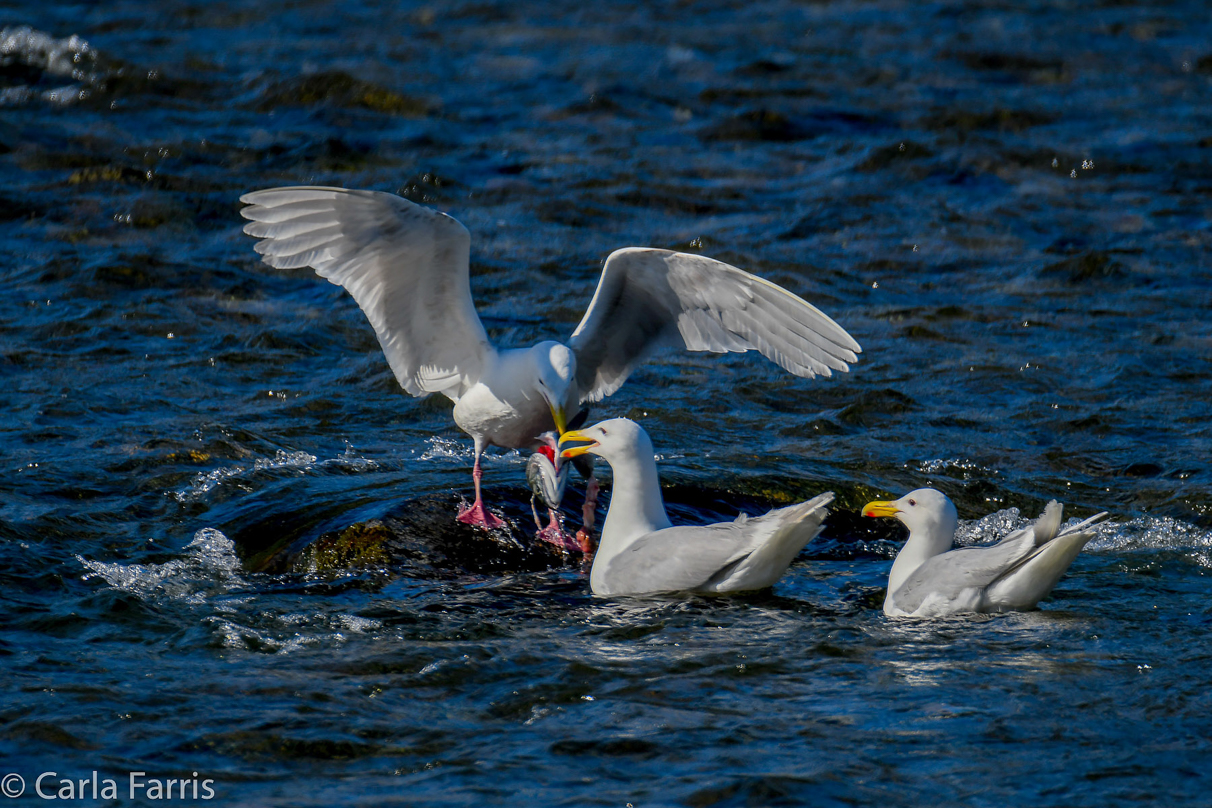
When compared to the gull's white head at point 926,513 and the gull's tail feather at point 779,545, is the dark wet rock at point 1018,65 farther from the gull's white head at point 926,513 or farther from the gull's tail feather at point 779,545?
the gull's tail feather at point 779,545

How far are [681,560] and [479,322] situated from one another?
217 centimetres

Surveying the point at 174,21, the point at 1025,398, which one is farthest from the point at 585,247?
A: the point at 174,21

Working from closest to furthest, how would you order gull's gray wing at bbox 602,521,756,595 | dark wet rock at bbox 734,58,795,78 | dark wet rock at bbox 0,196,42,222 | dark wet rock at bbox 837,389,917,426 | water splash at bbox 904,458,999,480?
gull's gray wing at bbox 602,521,756,595, water splash at bbox 904,458,999,480, dark wet rock at bbox 837,389,917,426, dark wet rock at bbox 0,196,42,222, dark wet rock at bbox 734,58,795,78

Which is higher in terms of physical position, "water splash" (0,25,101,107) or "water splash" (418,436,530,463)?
"water splash" (0,25,101,107)

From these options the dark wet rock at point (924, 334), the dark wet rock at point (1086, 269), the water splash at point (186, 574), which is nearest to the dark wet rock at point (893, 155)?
the dark wet rock at point (1086, 269)

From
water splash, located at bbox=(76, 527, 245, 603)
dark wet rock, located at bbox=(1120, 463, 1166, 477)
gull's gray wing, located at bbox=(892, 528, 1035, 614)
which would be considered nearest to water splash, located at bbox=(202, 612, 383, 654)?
water splash, located at bbox=(76, 527, 245, 603)

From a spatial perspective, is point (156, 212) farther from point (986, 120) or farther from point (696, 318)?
point (986, 120)

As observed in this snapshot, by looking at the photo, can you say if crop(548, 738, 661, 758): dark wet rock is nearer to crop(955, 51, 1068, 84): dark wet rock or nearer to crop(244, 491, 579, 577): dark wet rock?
crop(244, 491, 579, 577): dark wet rock

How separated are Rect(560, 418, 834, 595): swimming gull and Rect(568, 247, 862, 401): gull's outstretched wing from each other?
1.10 metres

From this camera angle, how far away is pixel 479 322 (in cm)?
803

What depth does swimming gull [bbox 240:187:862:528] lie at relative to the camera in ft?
24.2

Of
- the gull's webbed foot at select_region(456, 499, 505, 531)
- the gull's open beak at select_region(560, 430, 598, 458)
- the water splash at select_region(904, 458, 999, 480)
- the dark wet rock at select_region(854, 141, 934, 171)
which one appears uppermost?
the dark wet rock at select_region(854, 141, 934, 171)

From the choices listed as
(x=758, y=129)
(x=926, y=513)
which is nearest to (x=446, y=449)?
(x=926, y=513)

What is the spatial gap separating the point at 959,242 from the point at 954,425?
4.05 metres
